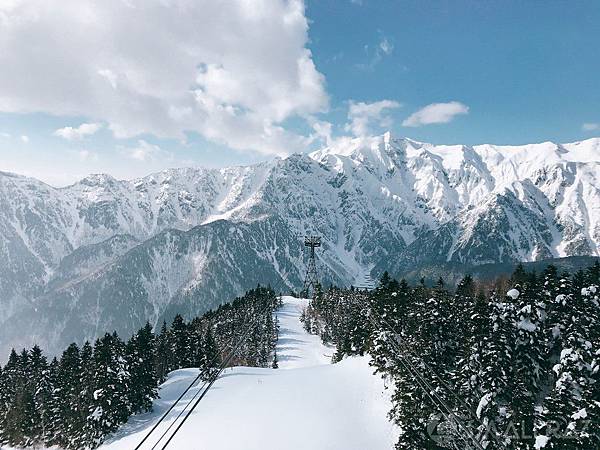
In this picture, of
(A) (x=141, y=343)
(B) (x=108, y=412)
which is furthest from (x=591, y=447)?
(A) (x=141, y=343)

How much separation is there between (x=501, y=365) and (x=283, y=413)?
22.8 m

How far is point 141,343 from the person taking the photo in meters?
74.4

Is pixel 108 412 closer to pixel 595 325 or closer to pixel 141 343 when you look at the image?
pixel 141 343

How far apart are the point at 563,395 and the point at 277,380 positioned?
39.2 meters

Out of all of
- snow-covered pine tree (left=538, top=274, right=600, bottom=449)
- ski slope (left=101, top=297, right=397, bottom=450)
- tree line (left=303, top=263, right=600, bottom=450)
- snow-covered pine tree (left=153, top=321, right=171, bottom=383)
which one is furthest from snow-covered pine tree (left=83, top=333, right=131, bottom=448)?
snow-covered pine tree (left=538, top=274, right=600, bottom=449)

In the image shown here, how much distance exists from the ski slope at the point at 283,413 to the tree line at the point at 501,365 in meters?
3.61

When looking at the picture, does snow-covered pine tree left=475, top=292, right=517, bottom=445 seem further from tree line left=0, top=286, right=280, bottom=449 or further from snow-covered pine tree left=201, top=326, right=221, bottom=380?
snow-covered pine tree left=201, top=326, right=221, bottom=380

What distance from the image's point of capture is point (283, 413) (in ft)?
155

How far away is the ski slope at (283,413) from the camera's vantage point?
4075cm

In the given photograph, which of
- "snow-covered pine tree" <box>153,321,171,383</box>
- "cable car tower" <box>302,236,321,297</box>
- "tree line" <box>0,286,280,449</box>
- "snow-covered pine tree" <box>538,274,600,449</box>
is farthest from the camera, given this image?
"cable car tower" <box>302,236,321,297</box>

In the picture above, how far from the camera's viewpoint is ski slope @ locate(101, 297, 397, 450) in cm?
4075

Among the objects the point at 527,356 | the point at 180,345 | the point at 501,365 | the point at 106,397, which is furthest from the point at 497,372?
the point at 180,345

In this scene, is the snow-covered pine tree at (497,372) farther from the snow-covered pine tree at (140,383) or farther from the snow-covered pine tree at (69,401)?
the snow-covered pine tree at (69,401)

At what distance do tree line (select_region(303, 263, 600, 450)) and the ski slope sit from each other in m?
3.61
